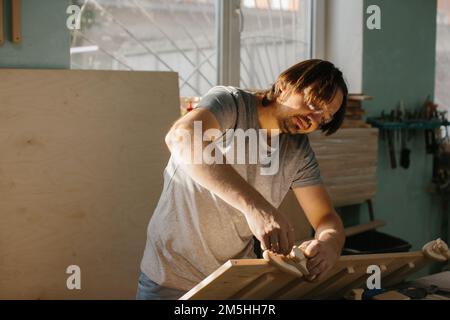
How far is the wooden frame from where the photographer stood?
3.95ft

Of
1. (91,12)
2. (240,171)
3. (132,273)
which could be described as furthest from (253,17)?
(240,171)

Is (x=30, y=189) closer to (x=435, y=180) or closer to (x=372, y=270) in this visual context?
(x=372, y=270)

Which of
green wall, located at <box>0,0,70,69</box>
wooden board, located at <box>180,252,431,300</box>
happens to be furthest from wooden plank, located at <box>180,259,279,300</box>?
green wall, located at <box>0,0,70,69</box>

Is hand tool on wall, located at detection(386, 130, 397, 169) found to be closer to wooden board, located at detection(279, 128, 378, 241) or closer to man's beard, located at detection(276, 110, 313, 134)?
wooden board, located at detection(279, 128, 378, 241)

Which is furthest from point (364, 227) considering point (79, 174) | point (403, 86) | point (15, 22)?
point (15, 22)

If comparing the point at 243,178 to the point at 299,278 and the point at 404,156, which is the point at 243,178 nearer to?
the point at 299,278

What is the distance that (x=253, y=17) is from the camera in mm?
3396

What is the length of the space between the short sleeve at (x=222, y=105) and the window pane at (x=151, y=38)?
151 centimetres

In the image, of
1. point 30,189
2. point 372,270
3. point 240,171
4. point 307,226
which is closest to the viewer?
point 372,270

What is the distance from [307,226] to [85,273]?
128cm

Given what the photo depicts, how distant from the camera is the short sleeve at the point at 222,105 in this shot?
4.83 ft

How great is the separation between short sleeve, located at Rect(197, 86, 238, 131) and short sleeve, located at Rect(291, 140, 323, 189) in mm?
299

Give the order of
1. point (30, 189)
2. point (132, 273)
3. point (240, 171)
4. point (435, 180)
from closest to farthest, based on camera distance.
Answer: point (240, 171) < point (30, 189) < point (132, 273) < point (435, 180)

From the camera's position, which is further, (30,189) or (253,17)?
(253,17)
